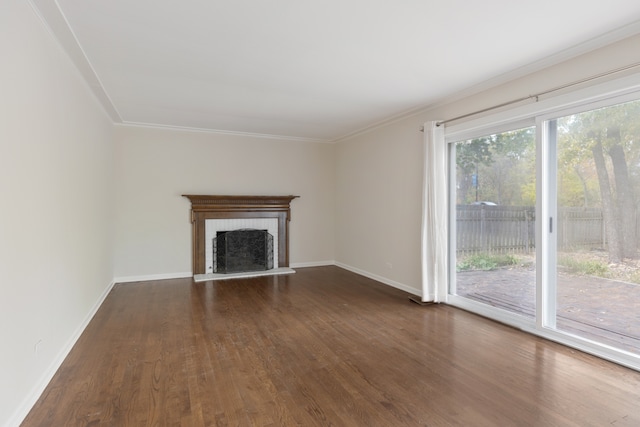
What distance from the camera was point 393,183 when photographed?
5.14 m

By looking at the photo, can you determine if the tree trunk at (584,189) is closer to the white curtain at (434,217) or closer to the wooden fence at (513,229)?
the wooden fence at (513,229)

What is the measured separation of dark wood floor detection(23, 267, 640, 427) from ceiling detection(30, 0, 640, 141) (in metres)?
2.51

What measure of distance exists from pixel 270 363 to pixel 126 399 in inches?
38.8

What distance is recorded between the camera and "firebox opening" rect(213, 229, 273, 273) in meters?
5.98

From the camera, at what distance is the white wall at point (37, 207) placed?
1.81 metres

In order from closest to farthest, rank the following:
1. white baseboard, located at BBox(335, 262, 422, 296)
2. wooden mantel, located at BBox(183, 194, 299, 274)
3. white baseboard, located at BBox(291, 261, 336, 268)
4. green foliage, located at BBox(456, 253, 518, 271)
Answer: green foliage, located at BBox(456, 253, 518, 271) → white baseboard, located at BBox(335, 262, 422, 296) → wooden mantel, located at BBox(183, 194, 299, 274) → white baseboard, located at BBox(291, 261, 336, 268)

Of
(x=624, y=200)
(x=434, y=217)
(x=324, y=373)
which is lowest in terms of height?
(x=324, y=373)

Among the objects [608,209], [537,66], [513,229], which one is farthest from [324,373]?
[537,66]

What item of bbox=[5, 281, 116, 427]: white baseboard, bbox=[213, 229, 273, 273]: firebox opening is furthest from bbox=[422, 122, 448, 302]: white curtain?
bbox=[5, 281, 116, 427]: white baseboard

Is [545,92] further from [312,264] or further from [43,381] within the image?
[312,264]

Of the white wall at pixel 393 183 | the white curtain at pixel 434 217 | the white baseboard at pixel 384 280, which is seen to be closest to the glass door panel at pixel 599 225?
the white wall at pixel 393 183

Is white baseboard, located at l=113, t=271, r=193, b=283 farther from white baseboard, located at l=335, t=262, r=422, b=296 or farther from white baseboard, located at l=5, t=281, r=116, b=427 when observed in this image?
white baseboard, located at l=335, t=262, r=422, b=296

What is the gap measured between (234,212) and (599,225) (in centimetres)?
503

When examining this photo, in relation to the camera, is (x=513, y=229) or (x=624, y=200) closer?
(x=624, y=200)
